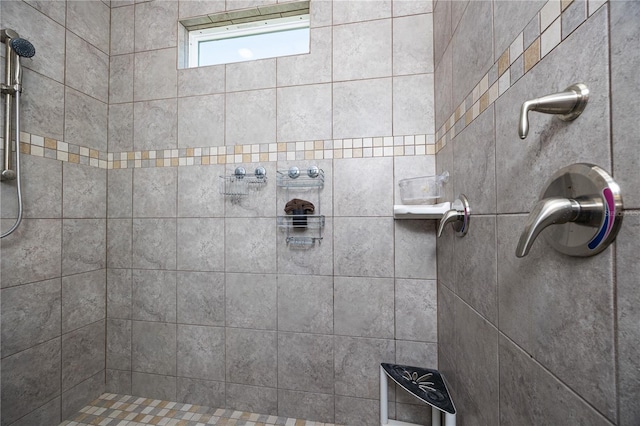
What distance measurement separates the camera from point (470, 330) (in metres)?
0.89

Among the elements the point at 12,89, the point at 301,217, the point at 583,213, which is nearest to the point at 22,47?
the point at 12,89

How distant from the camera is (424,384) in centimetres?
116

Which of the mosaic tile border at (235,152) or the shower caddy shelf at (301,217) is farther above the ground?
the mosaic tile border at (235,152)

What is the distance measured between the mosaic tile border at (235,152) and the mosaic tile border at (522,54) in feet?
1.50

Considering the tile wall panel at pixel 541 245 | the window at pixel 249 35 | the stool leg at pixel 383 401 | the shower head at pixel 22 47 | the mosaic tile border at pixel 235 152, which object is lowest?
the stool leg at pixel 383 401

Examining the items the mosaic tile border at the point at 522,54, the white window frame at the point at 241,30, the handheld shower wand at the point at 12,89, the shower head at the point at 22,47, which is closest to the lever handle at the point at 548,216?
the mosaic tile border at the point at 522,54

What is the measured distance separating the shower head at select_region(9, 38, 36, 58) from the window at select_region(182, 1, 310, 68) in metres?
0.73

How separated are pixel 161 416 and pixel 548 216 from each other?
2.00 meters

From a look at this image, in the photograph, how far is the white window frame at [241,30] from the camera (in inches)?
63.4

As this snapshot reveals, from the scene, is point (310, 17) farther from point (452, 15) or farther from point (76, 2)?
point (76, 2)

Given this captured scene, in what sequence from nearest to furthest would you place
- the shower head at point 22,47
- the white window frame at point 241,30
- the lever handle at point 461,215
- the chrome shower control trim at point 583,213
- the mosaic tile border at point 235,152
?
the chrome shower control trim at point 583,213 < the lever handle at point 461,215 < the shower head at point 22,47 < the mosaic tile border at point 235,152 < the white window frame at point 241,30

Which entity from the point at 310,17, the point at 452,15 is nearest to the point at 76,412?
the point at 310,17

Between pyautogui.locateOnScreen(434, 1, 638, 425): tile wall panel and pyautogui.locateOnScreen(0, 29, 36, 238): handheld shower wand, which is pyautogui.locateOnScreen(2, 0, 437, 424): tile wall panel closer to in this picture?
pyautogui.locateOnScreen(0, 29, 36, 238): handheld shower wand

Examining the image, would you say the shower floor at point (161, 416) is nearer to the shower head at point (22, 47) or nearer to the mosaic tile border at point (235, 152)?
the mosaic tile border at point (235, 152)
